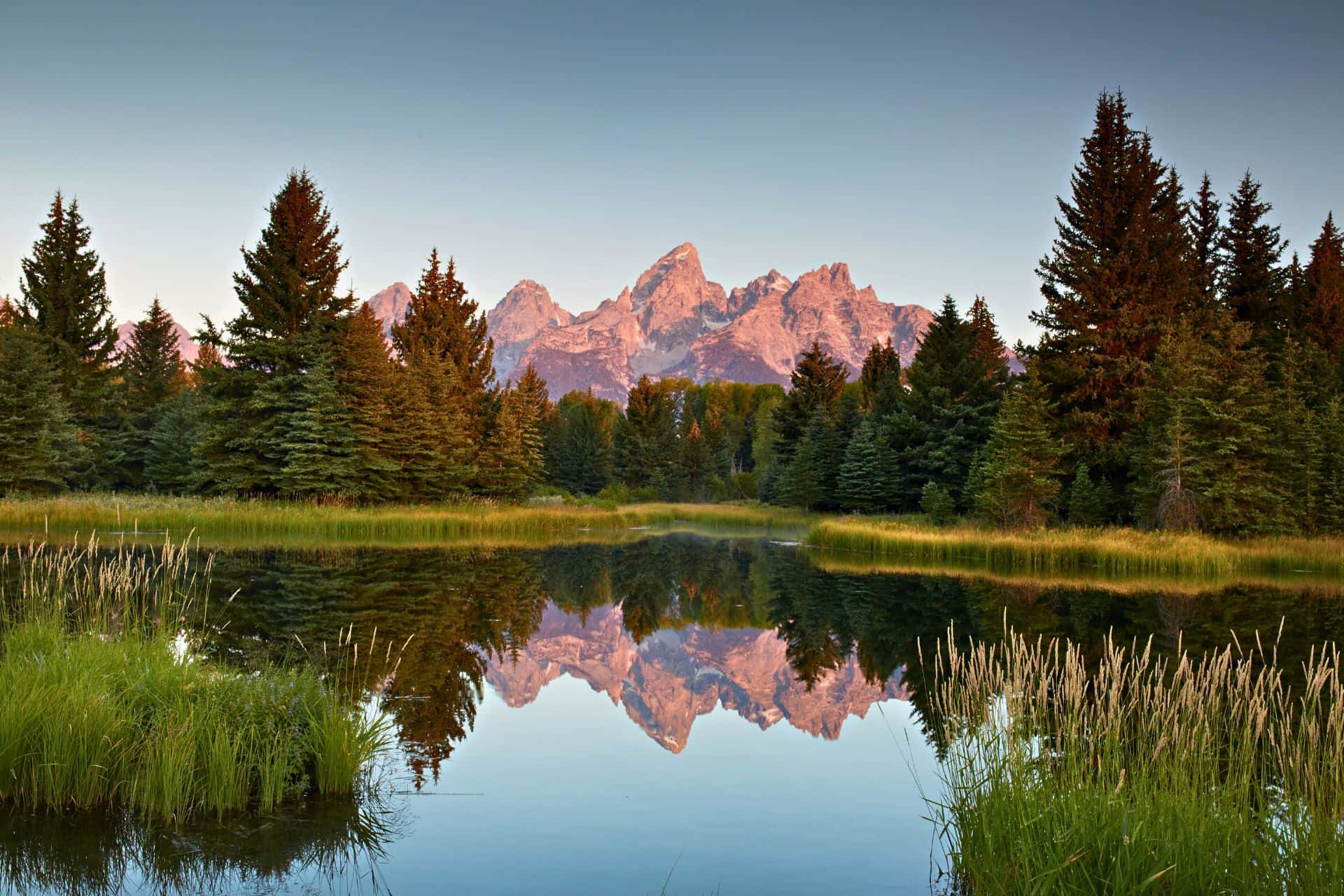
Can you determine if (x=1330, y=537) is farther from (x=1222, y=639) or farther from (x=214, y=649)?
(x=214, y=649)

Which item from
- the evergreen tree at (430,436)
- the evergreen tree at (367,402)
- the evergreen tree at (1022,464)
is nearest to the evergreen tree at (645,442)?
the evergreen tree at (430,436)

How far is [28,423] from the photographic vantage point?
1234 inches

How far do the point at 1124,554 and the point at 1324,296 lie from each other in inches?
924

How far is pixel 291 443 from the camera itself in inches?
1220

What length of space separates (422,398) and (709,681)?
28.8 m

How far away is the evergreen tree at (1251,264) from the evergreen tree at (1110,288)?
462cm

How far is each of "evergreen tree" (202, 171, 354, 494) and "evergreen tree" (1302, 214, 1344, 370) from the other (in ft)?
133

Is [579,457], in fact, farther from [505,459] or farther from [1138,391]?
[1138,391]

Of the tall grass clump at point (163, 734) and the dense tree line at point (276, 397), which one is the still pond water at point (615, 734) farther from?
the dense tree line at point (276, 397)

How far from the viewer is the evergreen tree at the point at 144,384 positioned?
137 feet

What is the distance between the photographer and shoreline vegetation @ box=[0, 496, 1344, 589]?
21609 millimetres

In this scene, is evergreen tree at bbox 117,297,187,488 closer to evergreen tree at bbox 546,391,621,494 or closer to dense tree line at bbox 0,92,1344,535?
dense tree line at bbox 0,92,1344,535

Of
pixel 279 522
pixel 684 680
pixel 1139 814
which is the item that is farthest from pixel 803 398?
pixel 1139 814

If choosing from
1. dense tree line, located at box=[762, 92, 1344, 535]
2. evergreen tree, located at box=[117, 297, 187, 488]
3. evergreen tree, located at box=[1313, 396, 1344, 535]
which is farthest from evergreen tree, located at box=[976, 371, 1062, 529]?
evergreen tree, located at box=[117, 297, 187, 488]
